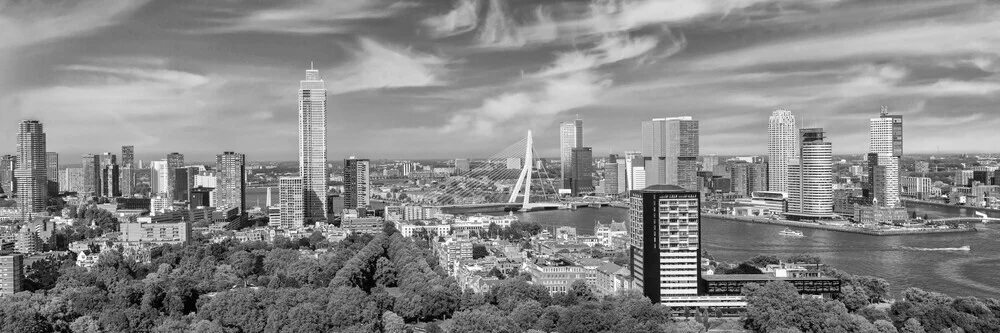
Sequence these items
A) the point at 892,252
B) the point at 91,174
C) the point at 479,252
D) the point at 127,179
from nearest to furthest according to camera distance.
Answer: the point at 479,252 < the point at 892,252 < the point at 91,174 < the point at 127,179

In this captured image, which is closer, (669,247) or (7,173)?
(669,247)

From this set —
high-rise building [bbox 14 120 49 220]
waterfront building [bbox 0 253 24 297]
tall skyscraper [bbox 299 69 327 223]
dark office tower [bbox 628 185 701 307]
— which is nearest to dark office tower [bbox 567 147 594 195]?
tall skyscraper [bbox 299 69 327 223]

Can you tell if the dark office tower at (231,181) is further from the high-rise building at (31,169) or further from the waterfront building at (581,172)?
the waterfront building at (581,172)

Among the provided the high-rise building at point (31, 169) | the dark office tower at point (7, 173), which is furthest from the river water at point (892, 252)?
the dark office tower at point (7, 173)

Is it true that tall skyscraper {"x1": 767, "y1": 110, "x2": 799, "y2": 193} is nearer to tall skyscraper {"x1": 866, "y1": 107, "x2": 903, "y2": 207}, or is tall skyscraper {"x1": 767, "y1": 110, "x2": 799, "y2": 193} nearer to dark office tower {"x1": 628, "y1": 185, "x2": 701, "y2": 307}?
tall skyscraper {"x1": 866, "y1": 107, "x2": 903, "y2": 207}

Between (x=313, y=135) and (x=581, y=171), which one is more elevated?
(x=313, y=135)

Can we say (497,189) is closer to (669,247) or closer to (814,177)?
(814,177)

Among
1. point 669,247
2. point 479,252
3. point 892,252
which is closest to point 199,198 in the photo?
point 479,252
